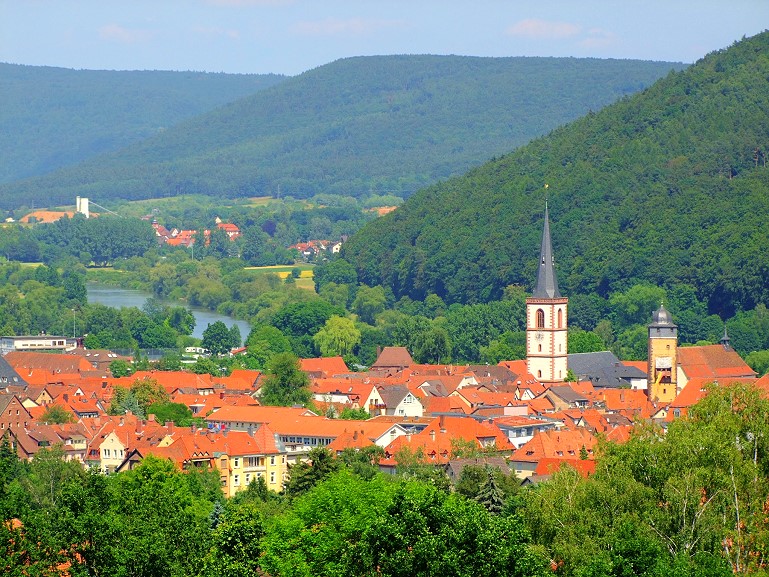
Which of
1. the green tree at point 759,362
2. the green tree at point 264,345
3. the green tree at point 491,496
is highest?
the green tree at point 491,496

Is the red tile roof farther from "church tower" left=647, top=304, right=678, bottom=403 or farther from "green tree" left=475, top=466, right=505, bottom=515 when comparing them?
"green tree" left=475, top=466, right=505, bottom=515

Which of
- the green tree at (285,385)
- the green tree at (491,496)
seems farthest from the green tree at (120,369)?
the green tree at (491,496)

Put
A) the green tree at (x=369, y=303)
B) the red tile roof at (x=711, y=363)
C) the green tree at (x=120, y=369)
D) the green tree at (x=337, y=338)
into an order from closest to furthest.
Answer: the red tile roof at (x=711, y=363) → the green tree at (x=120, y=369) → the green tree at (x=337, y=338) → the green tree at (x=369, y=303)

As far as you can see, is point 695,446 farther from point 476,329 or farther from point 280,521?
point 476,329

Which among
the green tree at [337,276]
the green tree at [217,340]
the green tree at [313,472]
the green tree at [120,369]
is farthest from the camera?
the green tree at [337,276]

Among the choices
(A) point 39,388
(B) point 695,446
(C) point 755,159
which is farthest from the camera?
(C) point 755,159

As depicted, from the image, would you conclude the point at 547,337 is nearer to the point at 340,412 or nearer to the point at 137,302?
the point at 340,412

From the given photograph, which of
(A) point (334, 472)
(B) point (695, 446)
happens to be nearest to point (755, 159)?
(A) point (334, 472)

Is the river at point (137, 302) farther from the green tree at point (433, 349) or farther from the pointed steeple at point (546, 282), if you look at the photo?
the pointed steeple at point (546, 282)
